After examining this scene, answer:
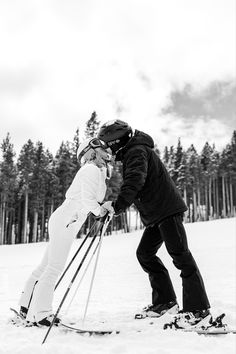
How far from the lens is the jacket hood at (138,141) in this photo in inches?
→ 177

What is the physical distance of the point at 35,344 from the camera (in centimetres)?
326

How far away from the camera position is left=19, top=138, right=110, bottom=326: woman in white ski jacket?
13.6 feet

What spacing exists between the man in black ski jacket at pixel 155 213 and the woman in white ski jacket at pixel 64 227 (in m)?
0.27

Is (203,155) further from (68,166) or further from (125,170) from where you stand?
(125,170)

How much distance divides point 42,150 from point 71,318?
49.2m

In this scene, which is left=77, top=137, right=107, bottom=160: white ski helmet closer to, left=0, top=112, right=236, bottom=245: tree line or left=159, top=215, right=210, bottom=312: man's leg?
left=159, top=215, right=210, bottom=312: man's leg

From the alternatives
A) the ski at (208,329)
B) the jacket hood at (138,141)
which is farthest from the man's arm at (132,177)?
the ski at (208,329)

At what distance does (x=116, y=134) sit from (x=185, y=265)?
1969 millimetres

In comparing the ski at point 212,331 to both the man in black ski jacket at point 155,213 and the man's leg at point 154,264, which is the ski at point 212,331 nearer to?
the man in black ski jacket at point 155,213

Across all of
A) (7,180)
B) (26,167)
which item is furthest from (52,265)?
(26,167)

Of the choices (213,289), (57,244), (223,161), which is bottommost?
(213,289)

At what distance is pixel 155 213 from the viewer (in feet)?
14.3

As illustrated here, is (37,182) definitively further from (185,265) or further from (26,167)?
(185,265)

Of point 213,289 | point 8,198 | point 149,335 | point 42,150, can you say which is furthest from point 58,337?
point 42,150
